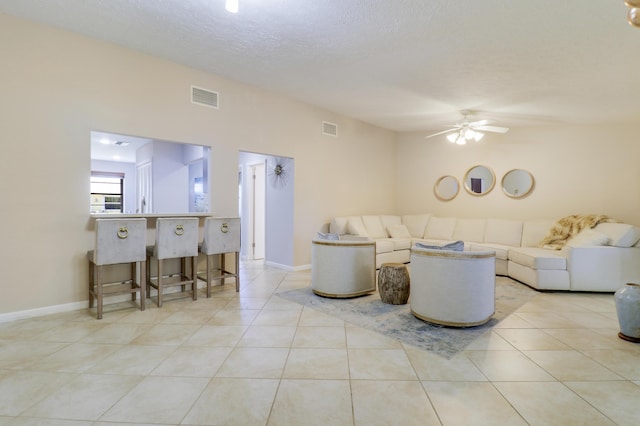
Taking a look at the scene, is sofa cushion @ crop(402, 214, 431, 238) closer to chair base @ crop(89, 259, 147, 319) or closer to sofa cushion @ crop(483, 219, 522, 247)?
sofa cushion @ crop(483, 219, 522, 247)

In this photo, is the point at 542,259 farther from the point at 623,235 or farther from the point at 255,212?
the point at 255,212

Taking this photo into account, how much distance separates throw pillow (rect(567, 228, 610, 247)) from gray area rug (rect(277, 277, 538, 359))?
93 cm

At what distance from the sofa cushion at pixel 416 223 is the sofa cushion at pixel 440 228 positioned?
10cm

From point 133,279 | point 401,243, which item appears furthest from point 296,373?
point 401,243

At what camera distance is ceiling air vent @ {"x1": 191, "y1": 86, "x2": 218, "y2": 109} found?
4.16 metres

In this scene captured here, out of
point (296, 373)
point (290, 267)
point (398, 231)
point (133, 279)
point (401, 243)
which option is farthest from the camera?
point (398, 231)

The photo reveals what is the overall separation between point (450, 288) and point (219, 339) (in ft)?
6.70

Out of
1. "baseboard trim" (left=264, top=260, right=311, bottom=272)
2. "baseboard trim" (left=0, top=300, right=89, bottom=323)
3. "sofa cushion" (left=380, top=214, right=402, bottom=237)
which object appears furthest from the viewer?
"sofa cushion" (left=380, top=214, right=402, bottom=237)

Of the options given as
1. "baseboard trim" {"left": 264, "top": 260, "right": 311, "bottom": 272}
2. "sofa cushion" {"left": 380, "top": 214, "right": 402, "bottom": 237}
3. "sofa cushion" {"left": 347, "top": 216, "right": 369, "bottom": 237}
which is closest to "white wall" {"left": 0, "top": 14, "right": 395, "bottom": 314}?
"baseboard trim" {"left": 264, "top": 260, "right": 311, "bottom": 272}

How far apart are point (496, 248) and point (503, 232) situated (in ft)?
2.26

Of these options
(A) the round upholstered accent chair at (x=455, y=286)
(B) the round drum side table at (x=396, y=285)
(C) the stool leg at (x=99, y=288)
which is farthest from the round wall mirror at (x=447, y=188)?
(C) the stool leg at (x=99, y=288)

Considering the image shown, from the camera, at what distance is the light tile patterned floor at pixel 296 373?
1725 mm

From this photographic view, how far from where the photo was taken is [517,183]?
6211 mm

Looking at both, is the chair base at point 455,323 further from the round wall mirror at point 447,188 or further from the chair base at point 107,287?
the round wall mirror at point 447,188
